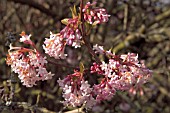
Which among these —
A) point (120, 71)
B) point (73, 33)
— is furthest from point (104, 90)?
point (73, 33)

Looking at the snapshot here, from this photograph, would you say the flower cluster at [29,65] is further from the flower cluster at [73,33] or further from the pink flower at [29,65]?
the flower cluster at [73,33]

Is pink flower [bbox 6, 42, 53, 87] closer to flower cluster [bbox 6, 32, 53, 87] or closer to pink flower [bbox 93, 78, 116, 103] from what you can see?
flower cluster [bbox 6, 32, 53, 87]

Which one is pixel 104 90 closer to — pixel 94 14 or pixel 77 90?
pixel 77 90

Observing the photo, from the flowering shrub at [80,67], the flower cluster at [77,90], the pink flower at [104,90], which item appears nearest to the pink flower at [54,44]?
the flowering shrub at [80,67]

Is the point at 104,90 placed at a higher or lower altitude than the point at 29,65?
lower

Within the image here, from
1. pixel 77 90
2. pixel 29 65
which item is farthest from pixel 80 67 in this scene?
pixel 29 65

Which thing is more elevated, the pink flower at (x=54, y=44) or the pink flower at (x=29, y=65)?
the pink flower at (x=54, y=44)

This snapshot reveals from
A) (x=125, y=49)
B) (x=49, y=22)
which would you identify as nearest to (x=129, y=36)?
(x=125, y=49)

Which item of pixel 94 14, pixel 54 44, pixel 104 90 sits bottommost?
pixel 104 90
